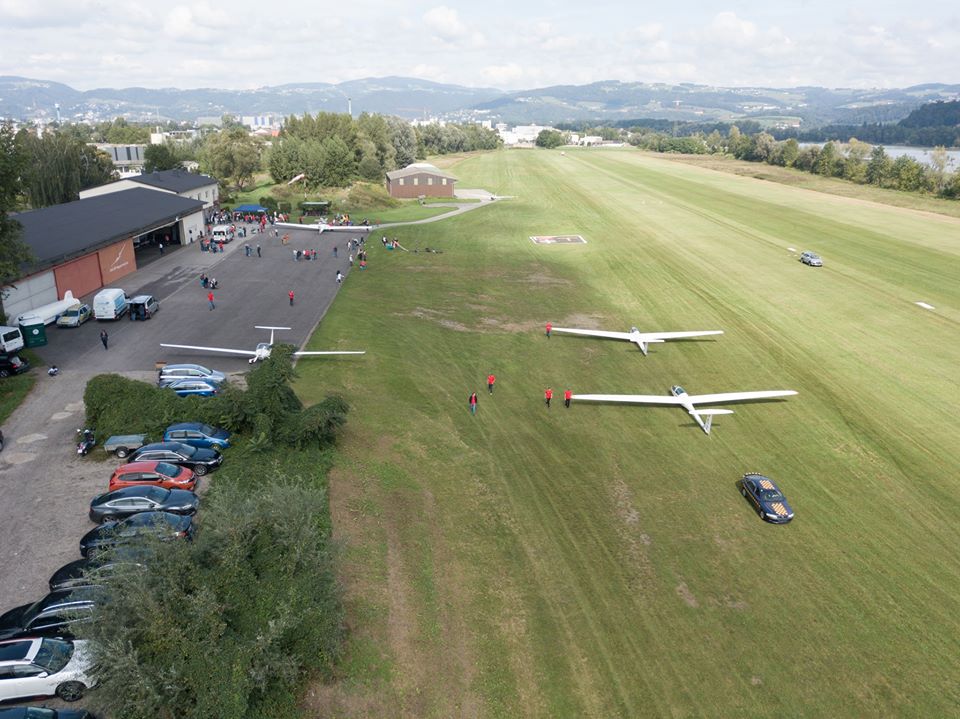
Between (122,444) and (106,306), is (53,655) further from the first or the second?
(106,306)

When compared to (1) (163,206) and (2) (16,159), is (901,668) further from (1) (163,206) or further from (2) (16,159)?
(1) (163,206)

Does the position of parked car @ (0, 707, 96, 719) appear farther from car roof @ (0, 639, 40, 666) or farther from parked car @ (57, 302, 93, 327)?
parked car @ (57, 302, 93, 327)

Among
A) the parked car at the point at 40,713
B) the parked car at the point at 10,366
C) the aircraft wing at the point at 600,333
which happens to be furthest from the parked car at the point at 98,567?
the aircraft wing at the point at 600,333

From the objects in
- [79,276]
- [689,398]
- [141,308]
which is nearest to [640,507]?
[689,398]

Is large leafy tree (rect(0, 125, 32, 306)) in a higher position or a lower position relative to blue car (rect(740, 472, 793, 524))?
higher

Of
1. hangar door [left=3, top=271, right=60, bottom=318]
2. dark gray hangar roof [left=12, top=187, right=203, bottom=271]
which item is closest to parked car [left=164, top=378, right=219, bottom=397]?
hangar door [left=3, top=271, right=60, bottom=318]

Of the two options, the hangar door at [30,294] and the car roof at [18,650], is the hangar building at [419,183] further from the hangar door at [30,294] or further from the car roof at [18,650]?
the car roof at [18,650]
